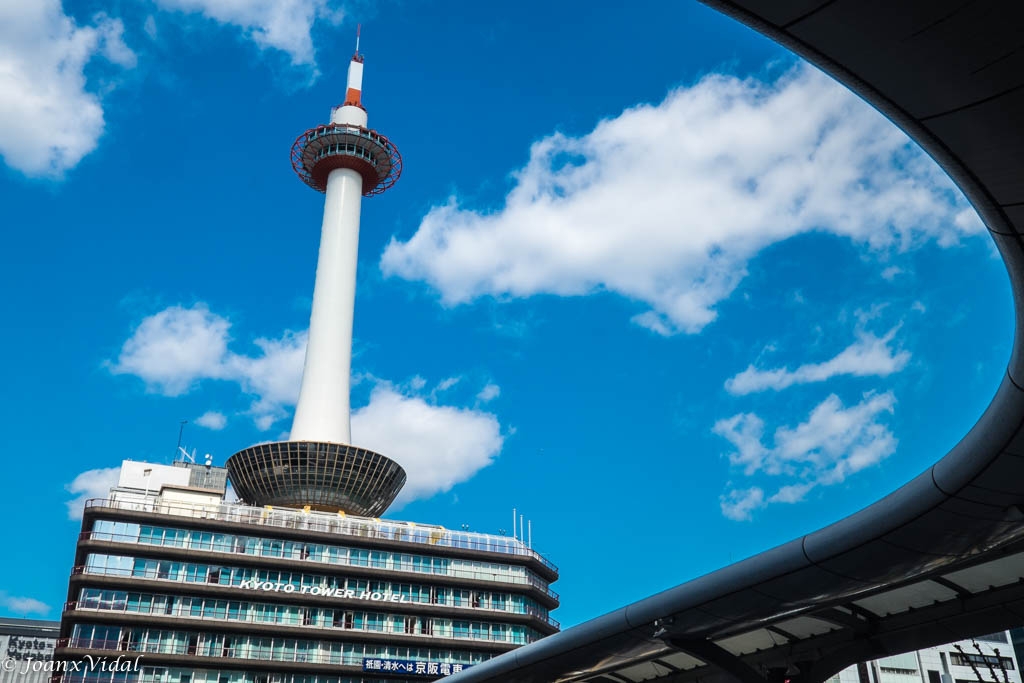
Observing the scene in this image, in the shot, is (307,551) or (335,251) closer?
(307,551)

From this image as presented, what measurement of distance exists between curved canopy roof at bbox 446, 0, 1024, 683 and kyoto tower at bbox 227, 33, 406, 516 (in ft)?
Answer: 211

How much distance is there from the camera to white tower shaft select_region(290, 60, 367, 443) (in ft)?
320

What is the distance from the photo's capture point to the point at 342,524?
81.8 meters

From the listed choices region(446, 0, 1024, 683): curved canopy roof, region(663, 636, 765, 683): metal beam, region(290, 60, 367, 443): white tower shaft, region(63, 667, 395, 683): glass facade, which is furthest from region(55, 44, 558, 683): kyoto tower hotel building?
region(663, 636, 765, 683): metal beam

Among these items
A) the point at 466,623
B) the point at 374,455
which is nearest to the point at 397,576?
the point at 466,623

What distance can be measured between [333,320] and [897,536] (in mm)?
92185

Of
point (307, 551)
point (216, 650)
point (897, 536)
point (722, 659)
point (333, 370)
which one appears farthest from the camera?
point (333, 370)

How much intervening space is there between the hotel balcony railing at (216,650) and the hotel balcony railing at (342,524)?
32.7ft

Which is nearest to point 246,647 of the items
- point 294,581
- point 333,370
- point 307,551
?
point 294,581

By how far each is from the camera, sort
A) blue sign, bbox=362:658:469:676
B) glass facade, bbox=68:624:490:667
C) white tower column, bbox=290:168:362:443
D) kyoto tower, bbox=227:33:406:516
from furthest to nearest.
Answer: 1. white tower column, bbox=290:168:362:443
2. kyoto tower, bbox=227:33:406:516
3. blue sign, bbox=362:658:469:676
4. glass facade, bbox=68:624:490:667

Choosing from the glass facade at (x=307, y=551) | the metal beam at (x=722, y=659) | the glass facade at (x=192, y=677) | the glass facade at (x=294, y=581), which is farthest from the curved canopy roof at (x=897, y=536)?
the glass facade at (x=307, y=551)

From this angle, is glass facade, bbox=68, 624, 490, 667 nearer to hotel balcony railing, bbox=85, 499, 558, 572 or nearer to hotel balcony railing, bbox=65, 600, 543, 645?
hotel balcony railing, bbox=65, 600, 543, 645

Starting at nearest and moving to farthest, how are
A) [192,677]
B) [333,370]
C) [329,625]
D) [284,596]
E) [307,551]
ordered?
[192,677]
[284,596]
[329,625]
[307,551]
[333,370]

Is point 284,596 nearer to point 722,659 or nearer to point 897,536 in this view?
point 722,659
